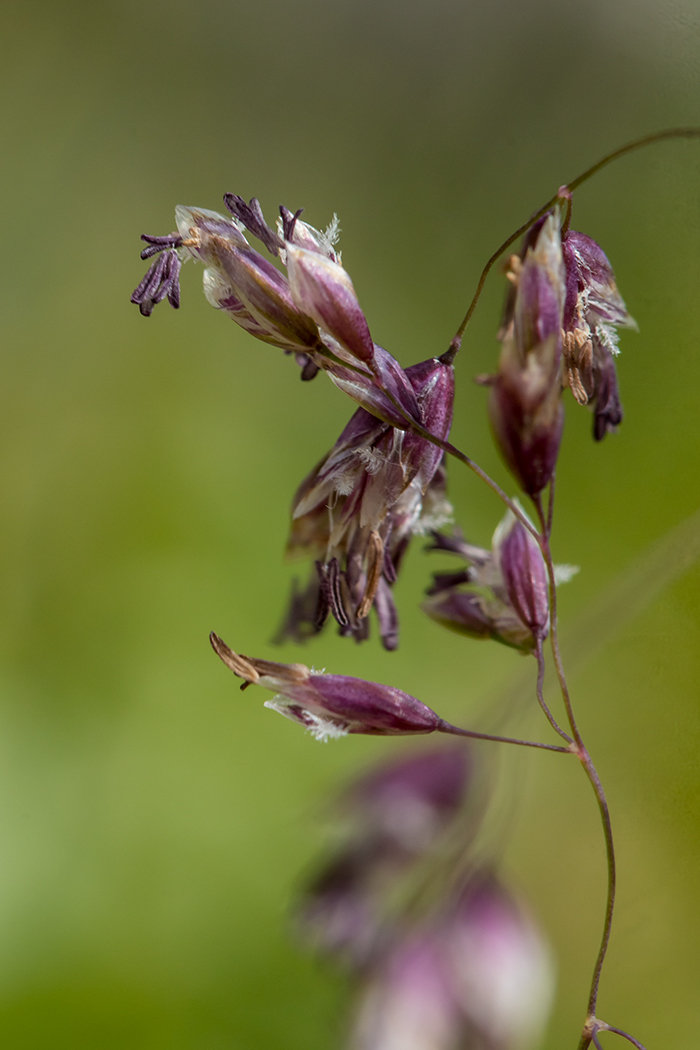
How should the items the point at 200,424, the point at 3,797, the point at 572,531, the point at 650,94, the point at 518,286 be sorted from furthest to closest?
1. the point at 200,424
2. the point at 572,531
3. the point at 3,797
4. the point at 650,94
5. the point at 518,286

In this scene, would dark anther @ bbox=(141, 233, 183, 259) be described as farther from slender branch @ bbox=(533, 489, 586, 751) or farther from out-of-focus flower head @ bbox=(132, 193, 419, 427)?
slender branch @ bbox=(533, 489, 586, 751)

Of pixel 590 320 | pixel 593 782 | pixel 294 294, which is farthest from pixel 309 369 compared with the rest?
pixel 593 782

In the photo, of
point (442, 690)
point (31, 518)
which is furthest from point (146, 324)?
point (442, 690)

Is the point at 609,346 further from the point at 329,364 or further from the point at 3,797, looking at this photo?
the point at 3,797

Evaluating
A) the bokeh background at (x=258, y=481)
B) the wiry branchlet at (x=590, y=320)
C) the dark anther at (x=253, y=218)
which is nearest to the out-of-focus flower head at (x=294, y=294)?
the dark anther at (x=253, y=218)

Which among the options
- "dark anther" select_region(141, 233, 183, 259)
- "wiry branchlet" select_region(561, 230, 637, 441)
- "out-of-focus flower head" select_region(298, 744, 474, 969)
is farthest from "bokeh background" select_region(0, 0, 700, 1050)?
"dark anther" select_region(141, 233, 183, 259)

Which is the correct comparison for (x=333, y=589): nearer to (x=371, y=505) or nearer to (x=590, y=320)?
(x=371, y=505)

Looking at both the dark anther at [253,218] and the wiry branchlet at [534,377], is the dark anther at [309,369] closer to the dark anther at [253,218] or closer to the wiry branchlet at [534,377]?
the dark anther at [253,218]
